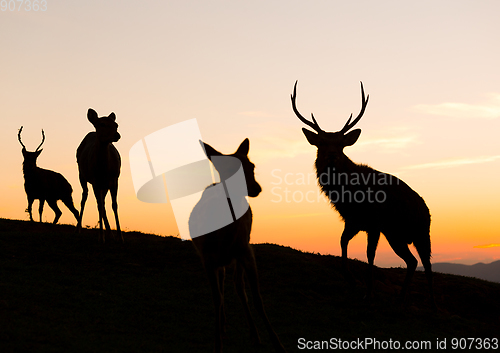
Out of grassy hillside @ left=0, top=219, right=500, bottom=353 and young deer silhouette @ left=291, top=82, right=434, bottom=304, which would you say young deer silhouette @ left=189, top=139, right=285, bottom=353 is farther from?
young deer silhouette @ left=291, top=82, right=434, bottom=304

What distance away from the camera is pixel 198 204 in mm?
6402

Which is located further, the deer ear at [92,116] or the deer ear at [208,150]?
the deer ear at [92,116]

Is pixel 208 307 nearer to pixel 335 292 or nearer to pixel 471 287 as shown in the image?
pixel 335 292

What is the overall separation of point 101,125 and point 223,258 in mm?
7109

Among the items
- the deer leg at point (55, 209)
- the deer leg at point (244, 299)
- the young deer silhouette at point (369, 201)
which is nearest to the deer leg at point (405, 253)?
the young deer silhouette at point (369, 201)

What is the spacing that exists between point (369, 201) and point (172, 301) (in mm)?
4770

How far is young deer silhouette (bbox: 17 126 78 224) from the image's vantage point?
1605 centimetres

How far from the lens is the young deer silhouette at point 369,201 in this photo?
9531 millimetres

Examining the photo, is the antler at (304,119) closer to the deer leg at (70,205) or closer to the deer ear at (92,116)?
the deer ear at (92,116)

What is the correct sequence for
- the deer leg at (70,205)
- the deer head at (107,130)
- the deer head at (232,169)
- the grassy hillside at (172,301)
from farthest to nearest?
the deer leg at (70,205) → the deer head at (107,130) → the grassy hillside at (172,301) → the deer head at (232,169)

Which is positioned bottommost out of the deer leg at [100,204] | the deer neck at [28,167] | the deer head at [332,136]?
the deer leg at [100,204]

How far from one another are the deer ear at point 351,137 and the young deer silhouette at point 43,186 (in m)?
12.0

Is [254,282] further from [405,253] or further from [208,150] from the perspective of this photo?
[405,253]

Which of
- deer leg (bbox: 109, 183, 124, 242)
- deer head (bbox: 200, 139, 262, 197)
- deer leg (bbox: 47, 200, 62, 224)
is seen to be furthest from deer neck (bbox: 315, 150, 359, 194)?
deer leg (bbox: 47, 200, 62, 224)
